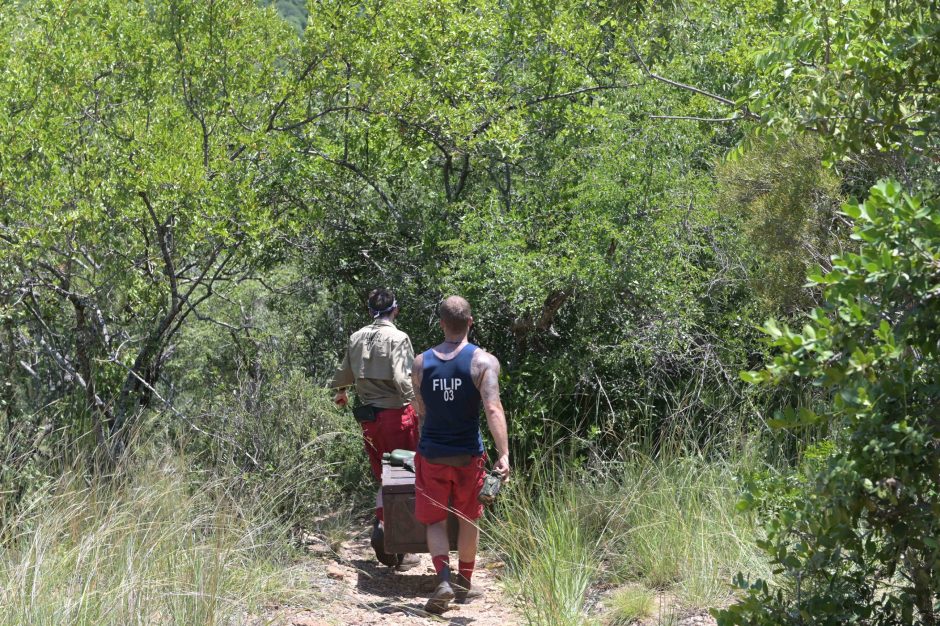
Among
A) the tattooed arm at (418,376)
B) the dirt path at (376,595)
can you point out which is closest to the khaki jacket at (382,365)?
the tattooed arm at (418,376)

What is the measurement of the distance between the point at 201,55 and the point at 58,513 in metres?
3.83

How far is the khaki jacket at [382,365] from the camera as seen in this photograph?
6.88 m

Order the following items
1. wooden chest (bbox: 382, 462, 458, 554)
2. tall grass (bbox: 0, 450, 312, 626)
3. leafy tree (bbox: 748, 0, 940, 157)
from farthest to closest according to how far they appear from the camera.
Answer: wooden chest (bbox: 382, 462, 458, 554), tall grass (bbox: 0, 450, 312, 626), leafy tree (bbox: 748, 0, 940, 157)

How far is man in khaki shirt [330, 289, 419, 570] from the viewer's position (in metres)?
6.88

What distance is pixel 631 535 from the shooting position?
6.41m

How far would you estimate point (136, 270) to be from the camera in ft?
23.9

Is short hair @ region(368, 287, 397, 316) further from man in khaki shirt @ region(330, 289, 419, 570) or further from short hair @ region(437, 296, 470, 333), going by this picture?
short hair @ region(437, 296, 470, 333)

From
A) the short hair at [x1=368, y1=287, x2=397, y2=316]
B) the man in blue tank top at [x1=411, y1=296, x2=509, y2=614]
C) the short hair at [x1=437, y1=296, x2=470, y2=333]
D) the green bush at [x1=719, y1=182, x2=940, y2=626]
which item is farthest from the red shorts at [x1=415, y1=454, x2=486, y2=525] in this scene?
the green bush at [x1=719, y1=182, x2=940, y2=626]

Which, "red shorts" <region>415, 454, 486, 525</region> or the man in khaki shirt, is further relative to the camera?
the man in khaki shirt

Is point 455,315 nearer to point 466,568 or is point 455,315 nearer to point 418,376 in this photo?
point 418,376

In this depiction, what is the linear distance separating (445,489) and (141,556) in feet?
5.86

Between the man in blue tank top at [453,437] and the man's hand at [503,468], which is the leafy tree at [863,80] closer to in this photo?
the man in blue tank top at [453,437]

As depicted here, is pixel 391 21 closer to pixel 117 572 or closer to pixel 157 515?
pixel 157 515

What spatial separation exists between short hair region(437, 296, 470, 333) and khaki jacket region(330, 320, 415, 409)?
0.95 meters
